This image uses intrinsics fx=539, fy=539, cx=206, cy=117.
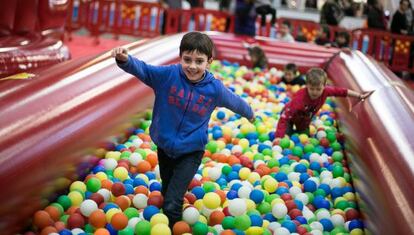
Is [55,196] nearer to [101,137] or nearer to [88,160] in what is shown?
[88,160]

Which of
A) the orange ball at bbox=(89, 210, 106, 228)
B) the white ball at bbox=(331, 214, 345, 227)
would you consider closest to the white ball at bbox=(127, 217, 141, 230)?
the orange ball at bbox=(89, 210, 106, 228)

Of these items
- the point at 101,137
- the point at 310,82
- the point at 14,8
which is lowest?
the point at 101,137

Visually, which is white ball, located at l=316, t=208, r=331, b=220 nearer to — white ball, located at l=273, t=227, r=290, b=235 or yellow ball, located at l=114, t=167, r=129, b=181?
white ball, located at l=273, t=227, r=290, b=235

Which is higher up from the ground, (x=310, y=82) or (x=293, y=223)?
(x=310, y=82)

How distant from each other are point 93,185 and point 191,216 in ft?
1.72

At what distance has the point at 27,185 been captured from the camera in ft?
6.73

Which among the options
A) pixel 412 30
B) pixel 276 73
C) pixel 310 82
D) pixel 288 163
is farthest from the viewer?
pixel 412 30

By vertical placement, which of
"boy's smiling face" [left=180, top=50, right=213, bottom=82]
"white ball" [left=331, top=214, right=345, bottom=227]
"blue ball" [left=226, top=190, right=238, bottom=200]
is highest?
"boy's smiling face" [left=180, top=50, right=213, bottom=82]

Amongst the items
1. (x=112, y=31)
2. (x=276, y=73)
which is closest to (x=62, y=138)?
(x=276, y=73)

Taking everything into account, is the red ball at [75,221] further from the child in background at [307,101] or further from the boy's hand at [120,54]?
the child in background at [307,101]

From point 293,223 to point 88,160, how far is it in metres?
1.03

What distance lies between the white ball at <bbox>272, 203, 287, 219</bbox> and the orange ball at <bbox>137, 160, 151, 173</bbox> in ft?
2.47

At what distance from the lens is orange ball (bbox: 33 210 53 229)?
2.13m

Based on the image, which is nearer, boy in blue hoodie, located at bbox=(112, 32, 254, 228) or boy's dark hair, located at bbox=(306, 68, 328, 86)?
boy in blue hoodie, located at bbox=(112, 32, 254, 228)
